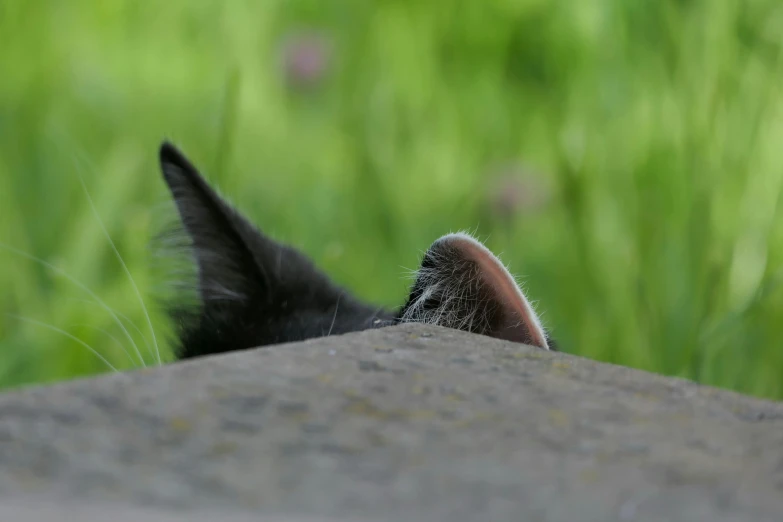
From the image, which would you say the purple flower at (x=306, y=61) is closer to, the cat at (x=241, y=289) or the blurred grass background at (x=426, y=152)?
the blurred grass background at (x=426, y=152)

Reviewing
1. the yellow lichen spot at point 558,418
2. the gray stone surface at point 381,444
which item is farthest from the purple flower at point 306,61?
the yellow lichen spot at point 558,418

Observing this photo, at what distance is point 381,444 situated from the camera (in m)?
0.49

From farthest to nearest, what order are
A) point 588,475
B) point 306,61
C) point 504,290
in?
point 306,61 < point 504,290 < point 588,475

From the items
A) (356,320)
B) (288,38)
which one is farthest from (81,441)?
(288,38)

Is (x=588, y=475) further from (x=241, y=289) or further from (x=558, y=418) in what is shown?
(x=241, y=289)

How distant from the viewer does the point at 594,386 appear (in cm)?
61

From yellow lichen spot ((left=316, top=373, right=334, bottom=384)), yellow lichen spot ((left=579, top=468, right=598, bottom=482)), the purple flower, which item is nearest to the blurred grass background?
the purple flower

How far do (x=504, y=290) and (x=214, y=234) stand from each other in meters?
0.47

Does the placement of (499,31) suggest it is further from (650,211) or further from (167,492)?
(167,492)

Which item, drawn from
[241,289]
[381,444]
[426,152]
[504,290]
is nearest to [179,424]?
[381,444]

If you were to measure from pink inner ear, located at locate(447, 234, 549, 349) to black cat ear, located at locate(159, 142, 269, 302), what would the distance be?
1.26ft

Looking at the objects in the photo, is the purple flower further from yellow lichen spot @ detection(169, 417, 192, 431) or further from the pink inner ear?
yellow lichen spot @ detection(169, 417, 192, 431)

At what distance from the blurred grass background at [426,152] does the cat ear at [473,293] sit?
0.48m

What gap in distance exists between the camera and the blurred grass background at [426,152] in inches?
60.1
